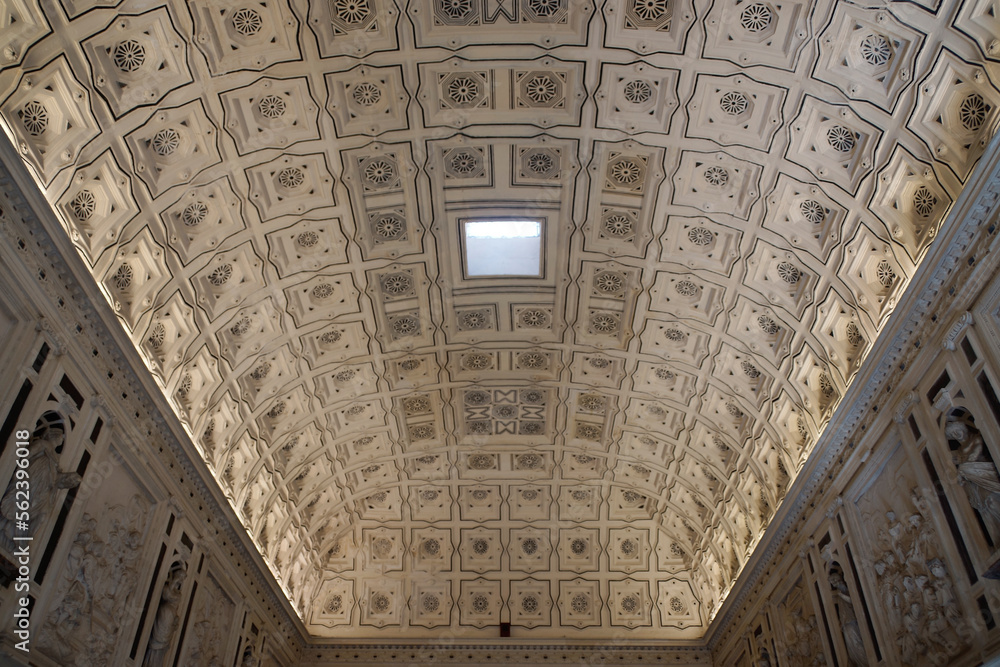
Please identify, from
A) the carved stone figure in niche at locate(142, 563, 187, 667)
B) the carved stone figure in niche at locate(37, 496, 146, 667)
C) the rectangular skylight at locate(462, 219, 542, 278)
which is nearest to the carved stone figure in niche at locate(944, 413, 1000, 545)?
the rectangular skylight at locate(462, 219, 542, 278)

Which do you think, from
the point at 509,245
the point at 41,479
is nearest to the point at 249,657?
the point at 41,479

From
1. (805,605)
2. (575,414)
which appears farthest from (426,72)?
(805,605)

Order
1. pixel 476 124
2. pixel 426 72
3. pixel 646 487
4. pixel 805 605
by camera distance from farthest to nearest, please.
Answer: pixel 646 487 < pixel 805 605 < pixel 476 124 < pixel 426 72

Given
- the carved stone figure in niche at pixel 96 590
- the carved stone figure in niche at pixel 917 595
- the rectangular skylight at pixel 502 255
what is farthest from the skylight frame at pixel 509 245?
the carved stone figure in niche at pixel 917 595

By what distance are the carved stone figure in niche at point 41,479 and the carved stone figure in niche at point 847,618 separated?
13169mm

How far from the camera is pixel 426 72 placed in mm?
13633

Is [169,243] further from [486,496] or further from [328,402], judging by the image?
[486,496]

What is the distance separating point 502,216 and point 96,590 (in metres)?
9.77

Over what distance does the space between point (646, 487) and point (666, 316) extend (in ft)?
23.8

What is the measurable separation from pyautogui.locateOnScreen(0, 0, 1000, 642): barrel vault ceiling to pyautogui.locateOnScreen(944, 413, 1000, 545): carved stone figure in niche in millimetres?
2866

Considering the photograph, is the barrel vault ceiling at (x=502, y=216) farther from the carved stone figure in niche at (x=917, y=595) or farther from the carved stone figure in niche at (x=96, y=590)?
the carved stone figure in niche at (x=917, y=595)

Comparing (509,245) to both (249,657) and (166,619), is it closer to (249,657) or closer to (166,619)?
(166,619)

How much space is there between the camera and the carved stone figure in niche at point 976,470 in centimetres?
995

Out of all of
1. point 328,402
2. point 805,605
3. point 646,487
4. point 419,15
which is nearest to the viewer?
point 419,15
